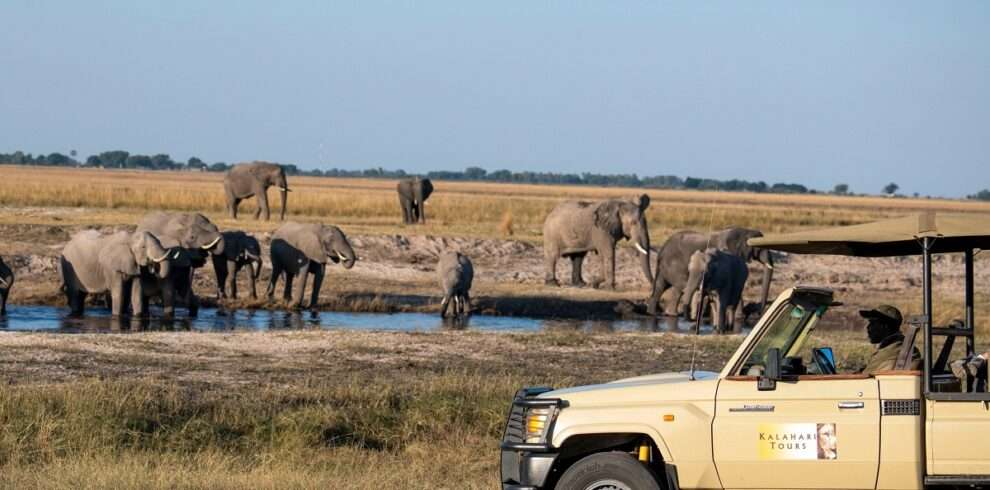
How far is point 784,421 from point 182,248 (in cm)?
2085

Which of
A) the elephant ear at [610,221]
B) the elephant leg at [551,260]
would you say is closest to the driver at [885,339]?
the elephant leg at [551,260]

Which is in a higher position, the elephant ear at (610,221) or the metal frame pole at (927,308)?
the elephant ear at (610,221)

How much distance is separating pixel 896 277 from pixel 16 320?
21.8m

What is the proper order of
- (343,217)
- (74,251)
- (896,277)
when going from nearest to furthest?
(74,251), (896,277), (343,217)

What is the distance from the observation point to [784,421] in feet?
28.0

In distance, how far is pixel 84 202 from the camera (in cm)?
5088

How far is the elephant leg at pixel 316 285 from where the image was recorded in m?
28.8

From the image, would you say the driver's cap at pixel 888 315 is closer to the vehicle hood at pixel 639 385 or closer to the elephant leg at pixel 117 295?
the vehicle hood at pixel 639 385

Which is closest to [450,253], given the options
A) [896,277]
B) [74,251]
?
[74,251]

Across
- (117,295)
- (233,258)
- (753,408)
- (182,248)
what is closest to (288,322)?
(117,295)

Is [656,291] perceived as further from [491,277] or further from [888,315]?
[888,315]

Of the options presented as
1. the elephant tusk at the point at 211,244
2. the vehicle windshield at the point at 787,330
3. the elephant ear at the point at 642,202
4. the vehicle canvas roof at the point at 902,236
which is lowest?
the vehicle windshield at the point at 787,330

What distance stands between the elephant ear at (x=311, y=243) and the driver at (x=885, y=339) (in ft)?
68.6

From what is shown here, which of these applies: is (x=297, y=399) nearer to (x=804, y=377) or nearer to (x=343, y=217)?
(x=804, y=377)
